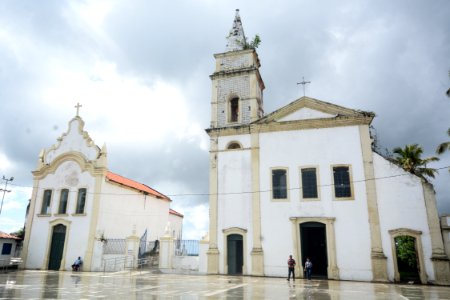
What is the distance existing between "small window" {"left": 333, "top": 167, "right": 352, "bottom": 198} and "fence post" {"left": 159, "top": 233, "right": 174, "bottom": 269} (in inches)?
455

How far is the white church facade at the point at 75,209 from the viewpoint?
25.2 meters

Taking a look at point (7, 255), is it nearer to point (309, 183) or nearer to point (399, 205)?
point (309, 183)

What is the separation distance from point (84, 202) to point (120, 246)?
14.4 ft

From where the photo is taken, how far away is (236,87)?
2589 cm

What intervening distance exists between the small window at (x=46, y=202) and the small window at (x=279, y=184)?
58.0ft

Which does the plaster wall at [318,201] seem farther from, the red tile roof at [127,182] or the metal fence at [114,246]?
the red tile roof at [127,182]

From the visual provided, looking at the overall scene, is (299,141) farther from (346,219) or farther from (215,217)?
(215,217)

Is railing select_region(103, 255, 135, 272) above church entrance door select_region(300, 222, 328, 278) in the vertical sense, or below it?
below

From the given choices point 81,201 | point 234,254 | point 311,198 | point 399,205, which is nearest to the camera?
point 399,205

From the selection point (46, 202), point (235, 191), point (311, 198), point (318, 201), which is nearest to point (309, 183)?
point (311, 198)

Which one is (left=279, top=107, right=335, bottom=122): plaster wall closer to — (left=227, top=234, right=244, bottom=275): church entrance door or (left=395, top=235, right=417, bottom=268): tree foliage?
(left=227, top=234, right=244, bottom=275): church entrance door

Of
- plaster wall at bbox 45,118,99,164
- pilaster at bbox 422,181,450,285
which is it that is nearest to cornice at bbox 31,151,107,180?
plaster wall at bbox 45,118,99,164

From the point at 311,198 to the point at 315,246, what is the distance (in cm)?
343

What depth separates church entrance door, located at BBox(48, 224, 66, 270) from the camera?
2573 centimetres
